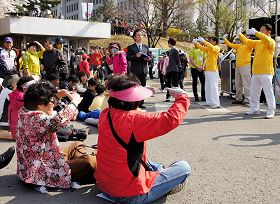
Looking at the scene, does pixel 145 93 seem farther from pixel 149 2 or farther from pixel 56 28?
pixel 149 2

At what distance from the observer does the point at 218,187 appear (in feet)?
14.6

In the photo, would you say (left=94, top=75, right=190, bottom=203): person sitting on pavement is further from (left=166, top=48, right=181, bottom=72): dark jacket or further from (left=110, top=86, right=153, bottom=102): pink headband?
(left=166, top=48, right=181, bottom=72): dark jacket

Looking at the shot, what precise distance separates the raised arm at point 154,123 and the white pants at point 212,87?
273 inches

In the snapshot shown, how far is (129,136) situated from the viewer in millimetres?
3582

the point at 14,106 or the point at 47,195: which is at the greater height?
the point at 14,106

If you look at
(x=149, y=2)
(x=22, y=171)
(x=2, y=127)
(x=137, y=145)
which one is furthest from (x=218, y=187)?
(x=149, y=2)

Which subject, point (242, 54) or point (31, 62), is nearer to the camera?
point (31, 62)

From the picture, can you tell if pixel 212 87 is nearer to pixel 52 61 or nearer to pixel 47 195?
pixel 52 61

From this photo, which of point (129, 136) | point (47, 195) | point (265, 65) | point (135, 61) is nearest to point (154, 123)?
point (129, 136)

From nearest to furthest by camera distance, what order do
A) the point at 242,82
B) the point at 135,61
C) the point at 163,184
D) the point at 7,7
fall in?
the point at 163,184, the point at 135,61, the point at 242,82, the point at 7,7

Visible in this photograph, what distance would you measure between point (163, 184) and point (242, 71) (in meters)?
7.38

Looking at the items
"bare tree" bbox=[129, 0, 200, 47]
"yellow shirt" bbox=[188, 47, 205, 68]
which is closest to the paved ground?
"yellow shirt" bbox=[188, 47, 205, 68]

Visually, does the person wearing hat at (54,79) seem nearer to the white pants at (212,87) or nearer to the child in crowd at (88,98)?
the child in crowd at (88,98)

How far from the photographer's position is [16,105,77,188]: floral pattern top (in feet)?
13.3
